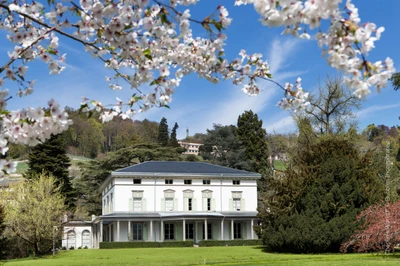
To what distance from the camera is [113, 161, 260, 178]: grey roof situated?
125ft

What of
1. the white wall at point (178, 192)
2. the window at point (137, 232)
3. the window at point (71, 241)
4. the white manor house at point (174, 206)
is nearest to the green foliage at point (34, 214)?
the white manor house at point (174, 206)

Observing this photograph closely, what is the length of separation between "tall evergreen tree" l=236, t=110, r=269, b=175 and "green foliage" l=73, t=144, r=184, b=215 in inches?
419

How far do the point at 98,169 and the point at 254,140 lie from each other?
1933 cm

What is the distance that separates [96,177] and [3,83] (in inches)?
1726

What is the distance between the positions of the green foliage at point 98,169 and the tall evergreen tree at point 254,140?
1065 centimetres

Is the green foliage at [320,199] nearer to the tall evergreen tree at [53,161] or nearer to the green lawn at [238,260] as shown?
the green lawn at [238,260]

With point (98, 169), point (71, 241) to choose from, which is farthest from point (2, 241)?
point (98, 169)

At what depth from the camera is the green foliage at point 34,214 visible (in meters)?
26.2

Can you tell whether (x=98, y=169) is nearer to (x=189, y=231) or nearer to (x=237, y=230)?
(x=189, y=231)

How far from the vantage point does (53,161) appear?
40750 mm

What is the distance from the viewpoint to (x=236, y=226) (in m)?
39.2

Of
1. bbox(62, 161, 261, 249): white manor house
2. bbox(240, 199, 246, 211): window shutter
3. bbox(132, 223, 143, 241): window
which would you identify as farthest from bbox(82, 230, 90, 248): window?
bbox(240, 199, 246, 211): window shutter

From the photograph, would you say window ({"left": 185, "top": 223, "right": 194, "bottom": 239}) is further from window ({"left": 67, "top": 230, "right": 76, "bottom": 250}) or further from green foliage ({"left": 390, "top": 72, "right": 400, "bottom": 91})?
green foliage ({"left": 390, "top": 72, "right": 400, "bottom": 91})

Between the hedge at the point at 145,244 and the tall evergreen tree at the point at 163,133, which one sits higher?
the tall evergreen tree at the point at 163,133
